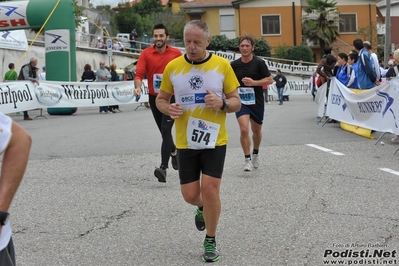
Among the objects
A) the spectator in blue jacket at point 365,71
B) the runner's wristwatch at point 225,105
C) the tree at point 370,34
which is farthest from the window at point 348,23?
the runner's wristwatch at point 225,105

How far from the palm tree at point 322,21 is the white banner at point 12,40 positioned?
122 feet

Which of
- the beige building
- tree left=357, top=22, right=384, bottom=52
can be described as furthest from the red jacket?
the beige building

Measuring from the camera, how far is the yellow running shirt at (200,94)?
5.52 m

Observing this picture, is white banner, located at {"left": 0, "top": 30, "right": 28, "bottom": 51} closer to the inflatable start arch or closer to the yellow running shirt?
the inflatable start arch

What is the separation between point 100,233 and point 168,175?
11.7 feet

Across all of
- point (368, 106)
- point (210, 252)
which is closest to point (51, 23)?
point (368, 106)

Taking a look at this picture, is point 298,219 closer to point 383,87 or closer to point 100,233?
point 100,233

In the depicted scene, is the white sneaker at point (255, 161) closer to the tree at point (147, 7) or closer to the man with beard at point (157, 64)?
the man with beard at point (157, 64)

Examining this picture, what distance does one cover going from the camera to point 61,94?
74.5 feet

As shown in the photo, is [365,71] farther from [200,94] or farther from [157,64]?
[200,94]

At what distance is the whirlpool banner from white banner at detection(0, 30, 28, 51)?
63.7ft

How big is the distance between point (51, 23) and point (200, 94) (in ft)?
60.5

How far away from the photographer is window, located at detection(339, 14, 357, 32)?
69.7 metres

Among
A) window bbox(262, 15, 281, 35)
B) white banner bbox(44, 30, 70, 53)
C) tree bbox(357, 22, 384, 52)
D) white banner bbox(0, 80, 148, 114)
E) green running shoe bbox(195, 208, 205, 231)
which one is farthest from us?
window bbox(262, 15, 281, 35)
